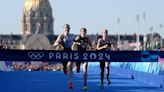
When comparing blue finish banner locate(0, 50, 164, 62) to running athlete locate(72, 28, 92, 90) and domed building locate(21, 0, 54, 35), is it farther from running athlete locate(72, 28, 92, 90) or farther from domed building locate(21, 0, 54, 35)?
domed building locate(21, 0, 54, 35)

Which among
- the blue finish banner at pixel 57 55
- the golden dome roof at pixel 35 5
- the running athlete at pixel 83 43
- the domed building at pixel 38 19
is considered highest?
the golden dome roof at pixel 35 5

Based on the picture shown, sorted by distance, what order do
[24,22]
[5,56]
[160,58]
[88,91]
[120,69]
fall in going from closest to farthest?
[88,91] < [5,56] < [160,58] < [120,69] < [24,22]

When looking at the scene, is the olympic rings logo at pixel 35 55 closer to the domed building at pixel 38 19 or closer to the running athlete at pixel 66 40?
the running athlete at pixel 66 40

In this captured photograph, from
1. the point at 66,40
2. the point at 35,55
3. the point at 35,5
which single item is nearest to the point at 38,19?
the point at 35,5

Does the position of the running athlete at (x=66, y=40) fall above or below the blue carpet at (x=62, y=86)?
above

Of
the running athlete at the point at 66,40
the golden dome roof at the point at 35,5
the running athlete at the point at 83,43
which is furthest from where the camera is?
the golden dome roof at the point at 35,5

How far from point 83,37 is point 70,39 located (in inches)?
18.4

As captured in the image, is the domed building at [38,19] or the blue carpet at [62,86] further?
the domed building at [38,19]

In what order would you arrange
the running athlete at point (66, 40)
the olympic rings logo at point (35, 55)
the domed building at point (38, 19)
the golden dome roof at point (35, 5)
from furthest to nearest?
the golden dome roof at point (35, 5) < the domed building at point (38, 19) < the olympic rings logo at point (35, 55) < the running athlete at point (66, 40)

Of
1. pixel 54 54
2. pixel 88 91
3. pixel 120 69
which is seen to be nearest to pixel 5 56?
pixel 54 54

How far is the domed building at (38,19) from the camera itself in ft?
571

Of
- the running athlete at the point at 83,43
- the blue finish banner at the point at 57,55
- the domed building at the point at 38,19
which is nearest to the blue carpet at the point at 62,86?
the running athlete at the point at 83,43

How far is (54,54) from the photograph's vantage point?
17.2 meters

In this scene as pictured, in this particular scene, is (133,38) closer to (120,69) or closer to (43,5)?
(43,5)
